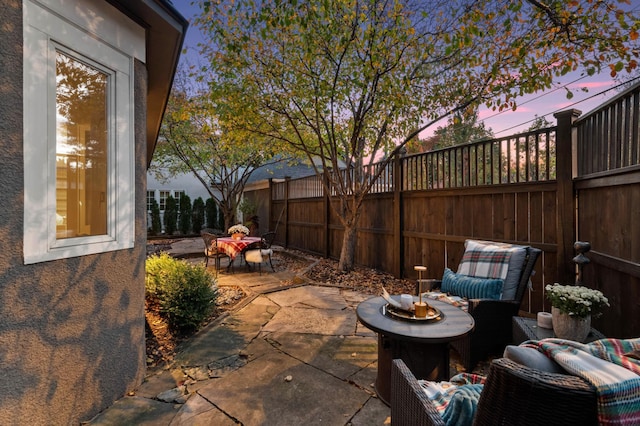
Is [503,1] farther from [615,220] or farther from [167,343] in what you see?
[167,343]

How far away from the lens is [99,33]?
7.47ft

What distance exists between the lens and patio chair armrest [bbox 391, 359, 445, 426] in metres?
1.29

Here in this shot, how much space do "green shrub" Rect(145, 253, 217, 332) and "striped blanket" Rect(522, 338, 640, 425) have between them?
3399 mm

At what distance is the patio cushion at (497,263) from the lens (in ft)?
10.5

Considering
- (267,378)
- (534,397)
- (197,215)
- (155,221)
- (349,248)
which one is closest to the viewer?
(534,397)

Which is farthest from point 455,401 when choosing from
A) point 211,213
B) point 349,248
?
point 211,213

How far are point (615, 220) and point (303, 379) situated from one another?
305 cm

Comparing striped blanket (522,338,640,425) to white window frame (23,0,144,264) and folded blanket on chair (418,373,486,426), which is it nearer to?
folded blanket on chair (418,373,486,426)

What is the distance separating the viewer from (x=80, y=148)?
2.30 m

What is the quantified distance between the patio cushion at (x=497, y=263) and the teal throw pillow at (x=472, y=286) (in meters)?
0.06

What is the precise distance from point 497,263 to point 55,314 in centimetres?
392

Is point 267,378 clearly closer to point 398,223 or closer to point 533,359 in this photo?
point 533,359

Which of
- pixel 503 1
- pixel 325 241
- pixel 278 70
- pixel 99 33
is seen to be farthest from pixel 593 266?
pixel 325 241

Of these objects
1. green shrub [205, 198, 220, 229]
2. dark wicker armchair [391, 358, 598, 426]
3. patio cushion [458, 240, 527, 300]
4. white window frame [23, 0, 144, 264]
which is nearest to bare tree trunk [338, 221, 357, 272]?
patio cushion [458, 240, 527, 300]
